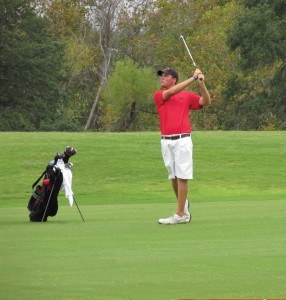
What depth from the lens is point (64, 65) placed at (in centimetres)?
7925

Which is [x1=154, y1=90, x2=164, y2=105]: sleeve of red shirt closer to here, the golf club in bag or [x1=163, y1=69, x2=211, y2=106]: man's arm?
[x1=163, y1=69, x2=211, y2=106]: man's arm

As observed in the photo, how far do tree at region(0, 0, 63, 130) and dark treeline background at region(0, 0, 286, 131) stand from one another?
0.06m

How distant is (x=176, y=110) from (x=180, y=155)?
0.56 metres

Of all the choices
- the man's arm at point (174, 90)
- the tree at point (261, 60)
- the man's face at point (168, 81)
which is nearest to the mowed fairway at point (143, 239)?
the man's arm at point (174, 90)

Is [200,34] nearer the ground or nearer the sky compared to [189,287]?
nearer the ground

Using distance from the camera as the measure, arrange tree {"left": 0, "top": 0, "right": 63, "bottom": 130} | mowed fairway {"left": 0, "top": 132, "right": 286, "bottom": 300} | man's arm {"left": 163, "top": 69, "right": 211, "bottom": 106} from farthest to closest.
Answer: tree {"left": 0, "top": 0, "right": 63, "bottom": 130} < man's arm {"left": 163, "top": 69, "right": 211, "bottom": 106} < mowed fairway {"left": 0, "top": 132, "right": 286, "bottom": 300}

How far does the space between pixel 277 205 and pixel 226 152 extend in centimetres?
1238

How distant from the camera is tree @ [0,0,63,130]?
7194 centimetres

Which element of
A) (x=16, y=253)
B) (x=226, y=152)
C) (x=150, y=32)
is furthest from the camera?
(x=150, y=32)

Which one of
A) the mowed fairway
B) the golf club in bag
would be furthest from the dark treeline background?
the golf club in bag

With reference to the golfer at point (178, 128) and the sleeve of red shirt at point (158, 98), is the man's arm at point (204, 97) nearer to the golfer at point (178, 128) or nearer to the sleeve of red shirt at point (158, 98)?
the golfer at point (178, 128)

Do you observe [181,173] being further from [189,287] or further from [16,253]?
[189,287]

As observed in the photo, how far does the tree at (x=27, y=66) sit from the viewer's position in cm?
7194

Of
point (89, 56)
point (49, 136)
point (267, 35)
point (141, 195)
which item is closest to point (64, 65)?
point (89, 56)
